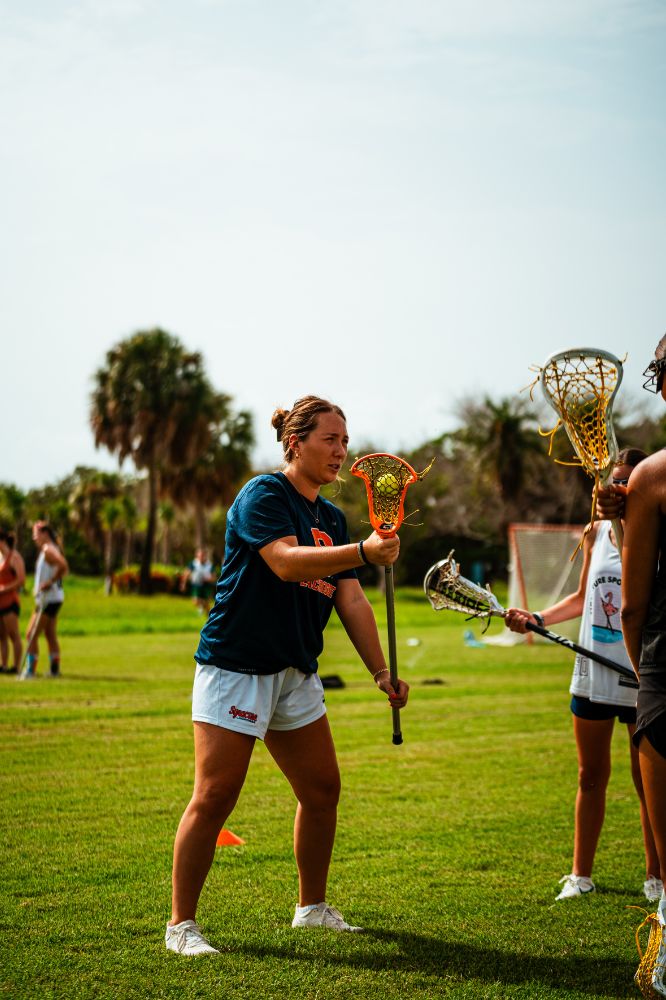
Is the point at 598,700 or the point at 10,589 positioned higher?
the point at 10,589

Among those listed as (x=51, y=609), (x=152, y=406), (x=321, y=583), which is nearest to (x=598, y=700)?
(x=321, y=583)

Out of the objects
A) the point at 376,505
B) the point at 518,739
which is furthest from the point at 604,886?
the point at 518,739

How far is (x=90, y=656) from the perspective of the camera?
18.8 metres

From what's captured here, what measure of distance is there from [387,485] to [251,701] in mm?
1110

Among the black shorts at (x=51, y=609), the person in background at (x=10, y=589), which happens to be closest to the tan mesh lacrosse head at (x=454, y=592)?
the black shorts at (x=51, y=609)

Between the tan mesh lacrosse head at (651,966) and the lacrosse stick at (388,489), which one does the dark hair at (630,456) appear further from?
the tan mesh lacrosse head at (651,966)

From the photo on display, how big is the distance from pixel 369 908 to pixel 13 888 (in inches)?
72.7

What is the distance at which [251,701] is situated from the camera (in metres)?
4.36

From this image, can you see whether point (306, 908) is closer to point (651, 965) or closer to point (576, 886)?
point (576, 886)

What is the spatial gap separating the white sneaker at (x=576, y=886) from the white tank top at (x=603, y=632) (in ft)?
3.16

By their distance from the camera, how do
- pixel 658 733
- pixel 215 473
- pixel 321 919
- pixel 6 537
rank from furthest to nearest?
pixel 215 473 < pixel 6 537 < pixel 321 919 < pixel 658 733

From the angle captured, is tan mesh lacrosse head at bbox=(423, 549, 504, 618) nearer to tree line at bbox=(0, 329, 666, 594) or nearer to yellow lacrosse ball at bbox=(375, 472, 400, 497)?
yellow lacrosse ball at bbox=(375, 472, 400, 497)

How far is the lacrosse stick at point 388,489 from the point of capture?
432 cm

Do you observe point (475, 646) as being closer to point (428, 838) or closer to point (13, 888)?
point (428, 838)
